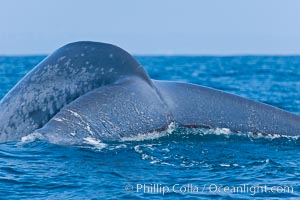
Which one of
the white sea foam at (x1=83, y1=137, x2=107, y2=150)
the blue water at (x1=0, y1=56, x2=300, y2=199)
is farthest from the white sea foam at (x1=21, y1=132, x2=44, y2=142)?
the white sea foam at (x1=83, y1=137, x2=107, y2=150)

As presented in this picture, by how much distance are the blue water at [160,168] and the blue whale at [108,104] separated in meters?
0.16

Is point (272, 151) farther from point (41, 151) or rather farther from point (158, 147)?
point (41, 151)

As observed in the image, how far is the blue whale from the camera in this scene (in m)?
6.76

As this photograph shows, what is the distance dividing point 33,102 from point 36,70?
0.45 m

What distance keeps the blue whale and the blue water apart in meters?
0.16

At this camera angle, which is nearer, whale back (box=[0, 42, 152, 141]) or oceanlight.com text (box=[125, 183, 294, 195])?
oceanlight.com text (box=[125, 183, 294, 195])

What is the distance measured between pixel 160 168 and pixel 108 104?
2.69 feet

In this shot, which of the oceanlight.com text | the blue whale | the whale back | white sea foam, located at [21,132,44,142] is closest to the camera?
the oceanlight.com text

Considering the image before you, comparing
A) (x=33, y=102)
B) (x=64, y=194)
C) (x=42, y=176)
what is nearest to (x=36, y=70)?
(x=33, y=102)

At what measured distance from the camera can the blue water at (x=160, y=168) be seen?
20.6 ft

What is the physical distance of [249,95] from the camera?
1959cm

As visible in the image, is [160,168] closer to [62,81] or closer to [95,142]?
[95,142]

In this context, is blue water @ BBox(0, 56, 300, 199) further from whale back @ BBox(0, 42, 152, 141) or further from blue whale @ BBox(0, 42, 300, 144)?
whale back @ BBox(0, 42, 152, 141)

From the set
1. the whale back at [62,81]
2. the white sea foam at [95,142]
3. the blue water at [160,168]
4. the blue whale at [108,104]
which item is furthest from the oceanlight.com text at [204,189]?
the whale back at [62,81]
